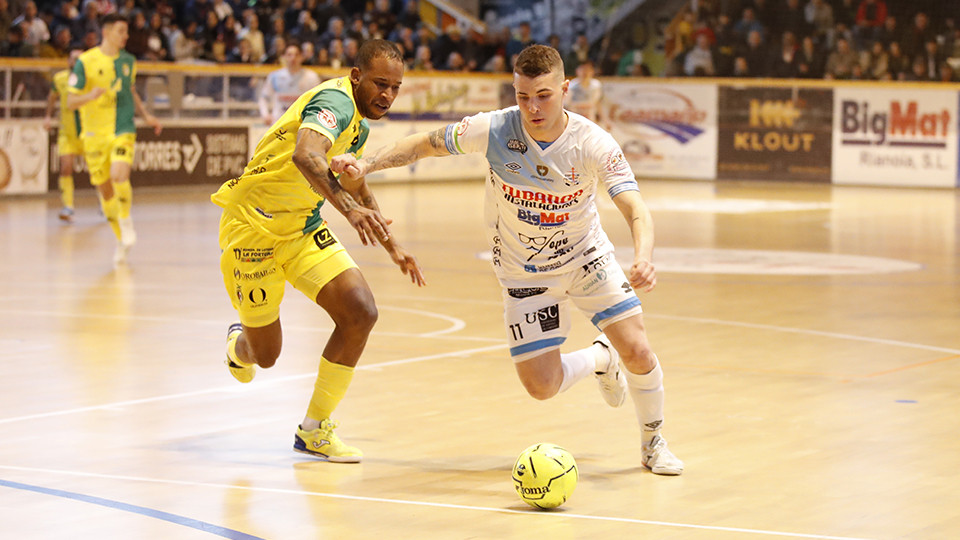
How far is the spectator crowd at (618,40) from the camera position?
27953mm

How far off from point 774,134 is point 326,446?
81.9 feet

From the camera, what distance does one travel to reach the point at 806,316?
41.0 feet

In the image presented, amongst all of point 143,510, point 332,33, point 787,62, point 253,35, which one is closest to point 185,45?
point 253,35

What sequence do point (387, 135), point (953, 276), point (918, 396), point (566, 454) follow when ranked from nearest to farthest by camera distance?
point (566, 454)
point (918, 396)
point (953, 276)
point (387, 135)

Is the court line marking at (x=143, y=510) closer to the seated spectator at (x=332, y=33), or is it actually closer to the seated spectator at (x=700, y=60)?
the seated spectator at (x=332, y=33)

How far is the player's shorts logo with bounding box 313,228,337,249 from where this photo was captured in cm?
753

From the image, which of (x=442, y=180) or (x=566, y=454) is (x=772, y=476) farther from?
(x=442, y=180)

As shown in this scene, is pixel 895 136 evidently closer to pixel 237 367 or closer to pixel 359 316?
pixel 237 367

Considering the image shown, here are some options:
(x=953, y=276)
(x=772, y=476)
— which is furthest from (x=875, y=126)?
(x=772, y=476)

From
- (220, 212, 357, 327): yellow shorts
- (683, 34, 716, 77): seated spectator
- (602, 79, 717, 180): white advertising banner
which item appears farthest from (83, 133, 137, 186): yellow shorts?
(683, 34, 716, 77): seated spectator

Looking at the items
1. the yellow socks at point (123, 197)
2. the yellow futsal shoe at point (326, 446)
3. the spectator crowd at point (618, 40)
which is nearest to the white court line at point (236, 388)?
the yellow futsal shoe at point (326, 446)

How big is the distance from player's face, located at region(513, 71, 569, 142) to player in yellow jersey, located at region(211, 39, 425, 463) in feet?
2.27

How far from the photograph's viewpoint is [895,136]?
2945 centimetres

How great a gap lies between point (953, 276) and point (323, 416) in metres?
10.2
